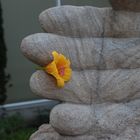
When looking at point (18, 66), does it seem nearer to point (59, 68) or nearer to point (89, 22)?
point (89, 22)

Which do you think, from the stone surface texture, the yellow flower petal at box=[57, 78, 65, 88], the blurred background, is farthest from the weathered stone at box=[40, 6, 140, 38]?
the blurred background

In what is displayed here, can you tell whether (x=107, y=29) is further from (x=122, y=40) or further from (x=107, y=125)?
(x=107, y=125)

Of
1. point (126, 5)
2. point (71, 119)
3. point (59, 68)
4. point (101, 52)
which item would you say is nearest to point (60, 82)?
point (59, 68)

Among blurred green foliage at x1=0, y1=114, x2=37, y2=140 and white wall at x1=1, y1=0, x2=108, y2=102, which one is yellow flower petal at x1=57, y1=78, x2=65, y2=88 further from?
white wall at x1=1, y1=0, x2=108, y2=102

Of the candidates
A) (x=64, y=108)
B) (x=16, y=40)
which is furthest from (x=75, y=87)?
(x=16, y=40)

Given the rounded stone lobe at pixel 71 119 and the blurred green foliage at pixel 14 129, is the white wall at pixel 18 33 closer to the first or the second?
the blurred green foliage at pixel 14 129

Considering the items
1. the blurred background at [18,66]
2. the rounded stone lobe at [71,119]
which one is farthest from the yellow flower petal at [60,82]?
the blurred background at [18,66]
